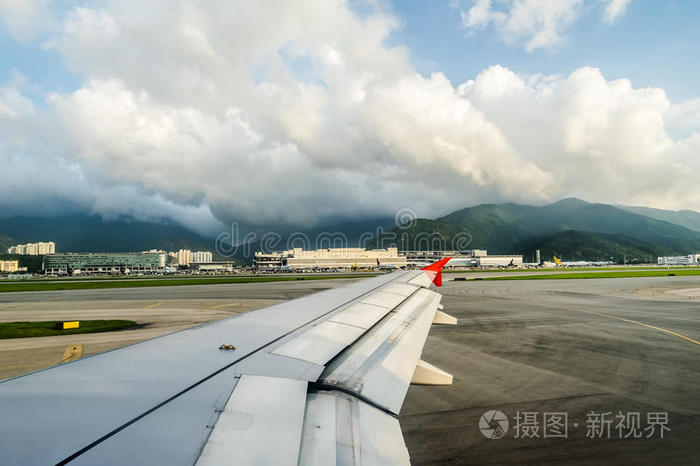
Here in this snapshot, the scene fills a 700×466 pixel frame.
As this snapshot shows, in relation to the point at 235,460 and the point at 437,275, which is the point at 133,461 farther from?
the point at 437,275

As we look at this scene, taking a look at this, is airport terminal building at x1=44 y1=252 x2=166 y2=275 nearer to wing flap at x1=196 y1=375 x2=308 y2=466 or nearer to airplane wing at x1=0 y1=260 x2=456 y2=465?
airplane wing at x1=0 y1=260 x2=456 y2=465

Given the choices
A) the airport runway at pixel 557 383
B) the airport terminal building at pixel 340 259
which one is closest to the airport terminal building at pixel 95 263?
the airport terminal building at pixel 340 259

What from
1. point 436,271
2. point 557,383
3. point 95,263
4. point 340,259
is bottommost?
point 340,259

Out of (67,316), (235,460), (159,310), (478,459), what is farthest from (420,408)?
(67,316)

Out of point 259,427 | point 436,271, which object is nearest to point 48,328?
point 436,271

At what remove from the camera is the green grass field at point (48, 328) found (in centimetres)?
1538

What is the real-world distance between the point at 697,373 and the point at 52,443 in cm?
1502

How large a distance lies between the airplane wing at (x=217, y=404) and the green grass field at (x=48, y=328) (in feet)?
54.7

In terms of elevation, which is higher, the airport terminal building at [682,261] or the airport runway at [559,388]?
the airport runway at [559,388]

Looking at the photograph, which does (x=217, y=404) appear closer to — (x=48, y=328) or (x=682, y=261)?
(x=48, y=328)

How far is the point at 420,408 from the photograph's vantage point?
25.3ft

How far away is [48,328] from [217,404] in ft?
69.9

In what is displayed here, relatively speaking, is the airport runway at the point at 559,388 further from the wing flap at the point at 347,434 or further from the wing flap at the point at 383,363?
the wing flap at the point at 347,434

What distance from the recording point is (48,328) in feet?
55.1
